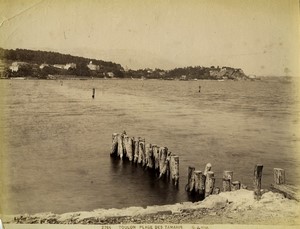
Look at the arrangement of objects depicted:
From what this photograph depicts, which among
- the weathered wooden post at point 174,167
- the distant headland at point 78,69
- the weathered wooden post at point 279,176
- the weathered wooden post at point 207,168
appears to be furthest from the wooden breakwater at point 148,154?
the weathered wooden post at point 279,176

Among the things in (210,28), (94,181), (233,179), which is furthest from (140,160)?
(210,28)

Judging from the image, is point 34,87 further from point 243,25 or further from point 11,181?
point 243,25

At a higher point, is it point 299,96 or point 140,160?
point 299,96

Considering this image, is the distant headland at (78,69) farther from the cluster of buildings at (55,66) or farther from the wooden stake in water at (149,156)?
the wooden stake in water at (149,156)

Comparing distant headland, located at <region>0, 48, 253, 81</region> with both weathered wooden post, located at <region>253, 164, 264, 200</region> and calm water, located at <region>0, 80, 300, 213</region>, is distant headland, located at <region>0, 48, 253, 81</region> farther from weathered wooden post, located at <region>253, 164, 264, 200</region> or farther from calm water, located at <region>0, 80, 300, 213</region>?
weathered wooden post, located at <region>253, 164, 264, 200</region>

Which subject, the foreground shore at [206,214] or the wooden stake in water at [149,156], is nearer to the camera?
the foreground shore at [206,214]

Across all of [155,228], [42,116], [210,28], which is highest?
[210,28]

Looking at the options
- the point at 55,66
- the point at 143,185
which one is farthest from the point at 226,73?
the point at 55,66
